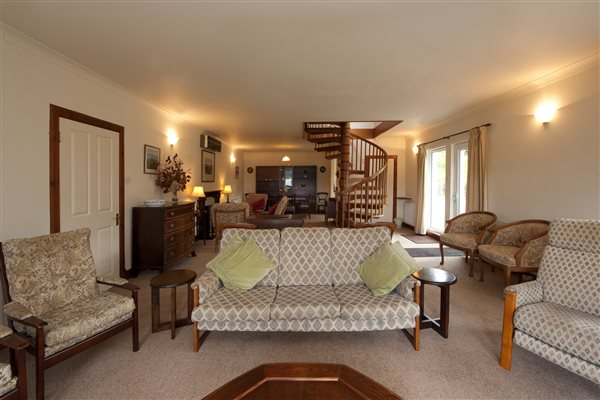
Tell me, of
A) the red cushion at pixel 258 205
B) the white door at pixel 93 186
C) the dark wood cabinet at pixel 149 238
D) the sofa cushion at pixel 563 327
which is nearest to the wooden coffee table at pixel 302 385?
the sofa cushion at pixel 563 327

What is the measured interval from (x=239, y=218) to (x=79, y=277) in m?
3.48

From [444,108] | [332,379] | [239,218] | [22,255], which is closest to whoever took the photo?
[332,379]

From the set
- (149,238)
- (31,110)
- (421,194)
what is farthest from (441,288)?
(421,194)

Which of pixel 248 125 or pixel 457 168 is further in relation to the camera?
pixel 248 125

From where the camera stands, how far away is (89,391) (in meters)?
1.83

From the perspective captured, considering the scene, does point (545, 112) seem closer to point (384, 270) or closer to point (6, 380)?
point (384, 270)

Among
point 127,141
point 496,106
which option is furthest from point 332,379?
point 496,106

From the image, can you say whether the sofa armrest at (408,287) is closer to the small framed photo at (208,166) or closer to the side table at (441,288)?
the side table at (441,288)

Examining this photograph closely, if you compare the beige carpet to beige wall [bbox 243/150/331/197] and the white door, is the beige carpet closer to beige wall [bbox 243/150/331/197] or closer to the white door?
the white door

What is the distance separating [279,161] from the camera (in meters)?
11.3

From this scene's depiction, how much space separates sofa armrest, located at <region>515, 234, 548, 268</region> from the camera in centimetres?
329

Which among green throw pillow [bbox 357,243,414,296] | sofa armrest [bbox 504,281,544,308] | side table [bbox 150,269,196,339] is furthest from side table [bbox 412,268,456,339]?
side table [bbox 150,269,196,339]

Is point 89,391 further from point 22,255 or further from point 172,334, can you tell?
point 22,255

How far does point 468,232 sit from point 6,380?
542 centimetres
